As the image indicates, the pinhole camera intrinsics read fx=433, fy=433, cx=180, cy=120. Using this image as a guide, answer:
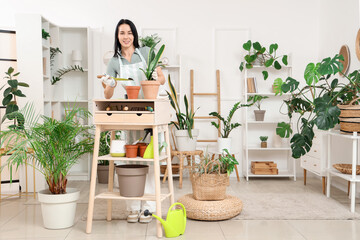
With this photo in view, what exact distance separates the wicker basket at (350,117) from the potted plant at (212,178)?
1.19 metres

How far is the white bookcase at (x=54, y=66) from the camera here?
5035 millimetres

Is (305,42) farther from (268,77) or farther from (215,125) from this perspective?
(215,125)

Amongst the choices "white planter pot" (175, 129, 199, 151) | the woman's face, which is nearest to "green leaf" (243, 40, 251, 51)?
"white planter pot" (175, 129, 199, 151)

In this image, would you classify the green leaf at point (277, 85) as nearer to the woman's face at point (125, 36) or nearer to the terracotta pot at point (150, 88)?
the woman's face at point (125, 36)

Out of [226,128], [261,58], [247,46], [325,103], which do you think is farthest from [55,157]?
[261,58]

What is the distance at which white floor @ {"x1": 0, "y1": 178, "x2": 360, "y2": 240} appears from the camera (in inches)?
130

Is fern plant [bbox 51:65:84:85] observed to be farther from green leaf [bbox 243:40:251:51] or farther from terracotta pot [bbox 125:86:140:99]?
terracotta pot [bbox 125:86:140:99]

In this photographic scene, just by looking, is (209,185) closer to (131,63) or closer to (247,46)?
(131,63)

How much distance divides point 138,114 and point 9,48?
2.61 m

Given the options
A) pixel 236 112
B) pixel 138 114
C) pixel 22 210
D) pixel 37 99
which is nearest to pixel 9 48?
pixel 37 99

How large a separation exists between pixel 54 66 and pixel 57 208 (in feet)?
9.32

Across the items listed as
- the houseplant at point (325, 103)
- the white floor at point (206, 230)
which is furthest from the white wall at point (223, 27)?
the white floor at point (206, 230)

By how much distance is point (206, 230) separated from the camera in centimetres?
346

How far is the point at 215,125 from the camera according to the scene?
571cm
